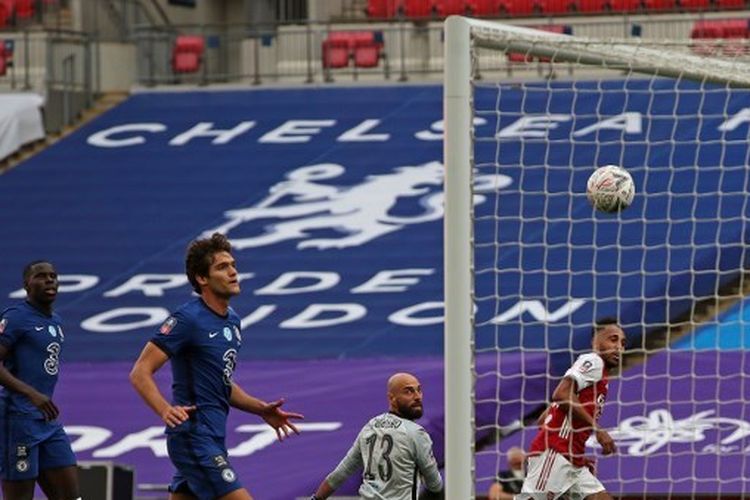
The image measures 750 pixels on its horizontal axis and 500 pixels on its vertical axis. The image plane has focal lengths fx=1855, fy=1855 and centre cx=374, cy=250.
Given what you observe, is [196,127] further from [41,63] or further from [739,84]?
[739,84]

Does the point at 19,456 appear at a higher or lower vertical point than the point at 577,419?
lower

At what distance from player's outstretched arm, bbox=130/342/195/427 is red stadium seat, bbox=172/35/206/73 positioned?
15.4 meters

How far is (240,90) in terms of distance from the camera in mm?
22875

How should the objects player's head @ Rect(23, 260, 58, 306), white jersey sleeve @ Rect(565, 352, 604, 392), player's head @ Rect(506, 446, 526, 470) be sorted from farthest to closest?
player's head @ Rect(506, 446, 526, 470), player's head @ Rect(23, 260, 58, 306), white jersey sleeve @ Rect(565, 352, 604, 392)

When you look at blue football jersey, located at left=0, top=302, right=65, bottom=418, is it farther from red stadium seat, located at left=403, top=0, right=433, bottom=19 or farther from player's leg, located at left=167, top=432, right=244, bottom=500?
red stadium seat, located at left=403, top=0, right=433, bottom=19

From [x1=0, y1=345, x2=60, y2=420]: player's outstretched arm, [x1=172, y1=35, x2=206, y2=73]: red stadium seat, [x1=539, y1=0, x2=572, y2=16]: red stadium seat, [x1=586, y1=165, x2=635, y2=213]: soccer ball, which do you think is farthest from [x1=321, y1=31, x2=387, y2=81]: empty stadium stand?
[x1=586, y1=165, x2=635, y2=213]: soccer ball

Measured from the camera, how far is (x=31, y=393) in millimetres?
10219

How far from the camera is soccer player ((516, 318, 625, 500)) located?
9703mm

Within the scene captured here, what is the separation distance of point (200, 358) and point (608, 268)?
389 inches

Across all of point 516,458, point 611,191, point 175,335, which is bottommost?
point 516,458

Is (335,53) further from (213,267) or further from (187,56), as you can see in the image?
(213,267)

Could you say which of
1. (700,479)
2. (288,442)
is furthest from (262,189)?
(700,479)

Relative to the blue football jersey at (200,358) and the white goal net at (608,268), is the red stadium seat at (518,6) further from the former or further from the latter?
the blue football jersey at (200,358)

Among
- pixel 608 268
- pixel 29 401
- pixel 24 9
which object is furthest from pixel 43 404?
pixel 24 9
